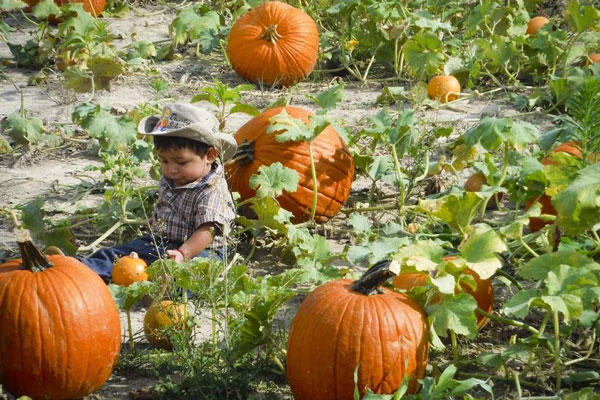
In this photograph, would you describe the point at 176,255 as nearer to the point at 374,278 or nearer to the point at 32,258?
the point at 32,258

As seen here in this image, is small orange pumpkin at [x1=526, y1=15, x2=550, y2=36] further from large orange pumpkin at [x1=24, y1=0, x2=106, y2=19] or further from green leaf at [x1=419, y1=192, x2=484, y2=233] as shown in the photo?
green leaf at [x1=419, y1=192, x2=484, y2=233]

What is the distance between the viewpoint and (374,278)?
3566mm

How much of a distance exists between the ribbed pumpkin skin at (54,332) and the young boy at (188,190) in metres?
1.10

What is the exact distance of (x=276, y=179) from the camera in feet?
16.3

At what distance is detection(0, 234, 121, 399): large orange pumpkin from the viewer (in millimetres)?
3496

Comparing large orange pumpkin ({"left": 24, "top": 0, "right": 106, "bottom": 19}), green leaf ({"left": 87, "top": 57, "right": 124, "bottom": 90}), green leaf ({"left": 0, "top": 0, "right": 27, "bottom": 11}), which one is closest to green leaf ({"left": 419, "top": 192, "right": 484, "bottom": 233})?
green leaf ({"left": 87, "top": 57, "right": 124, "bottom": 90})

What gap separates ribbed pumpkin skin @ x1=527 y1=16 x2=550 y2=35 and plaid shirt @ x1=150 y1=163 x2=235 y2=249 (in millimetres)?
4129

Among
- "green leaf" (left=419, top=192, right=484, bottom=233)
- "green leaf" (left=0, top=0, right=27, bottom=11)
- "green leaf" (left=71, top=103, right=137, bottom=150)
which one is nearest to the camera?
"green leaf" (left=419, top=192, right=484, bottom=233)

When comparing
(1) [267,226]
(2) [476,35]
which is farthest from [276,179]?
(2) [476,35]

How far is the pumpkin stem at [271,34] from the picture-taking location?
7.65 m

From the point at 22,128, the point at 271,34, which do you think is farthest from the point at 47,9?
the point at 22,128

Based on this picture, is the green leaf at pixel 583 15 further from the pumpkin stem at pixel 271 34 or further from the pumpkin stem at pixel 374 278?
the pumpkin stem at pixel 374 278

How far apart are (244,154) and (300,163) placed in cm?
30

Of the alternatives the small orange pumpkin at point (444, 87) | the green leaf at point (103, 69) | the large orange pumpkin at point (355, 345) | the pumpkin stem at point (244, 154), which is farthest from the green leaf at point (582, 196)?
the green leaf at point (103, 69)
